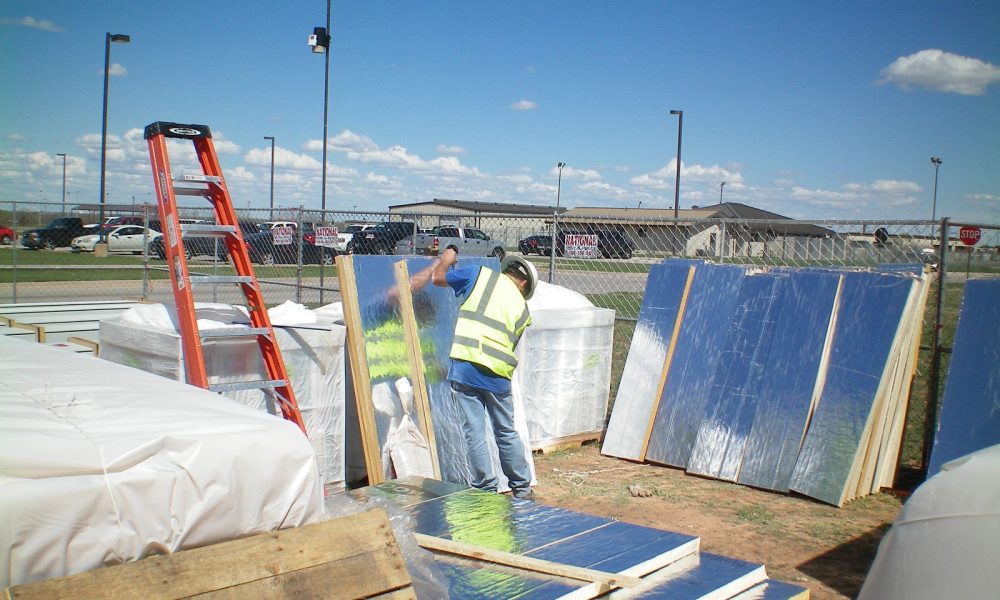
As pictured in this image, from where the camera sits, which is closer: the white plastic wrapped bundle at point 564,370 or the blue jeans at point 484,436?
the blue jeans at point 484,436

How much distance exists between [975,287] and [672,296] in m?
2.54

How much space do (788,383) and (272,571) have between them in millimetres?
5296

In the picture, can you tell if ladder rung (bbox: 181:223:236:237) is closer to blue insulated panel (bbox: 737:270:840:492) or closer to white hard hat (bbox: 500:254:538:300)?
white hard hat (bbox: 500:254:538:300)

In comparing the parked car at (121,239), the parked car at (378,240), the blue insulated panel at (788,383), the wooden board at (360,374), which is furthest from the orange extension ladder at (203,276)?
the parked car at (121,239)

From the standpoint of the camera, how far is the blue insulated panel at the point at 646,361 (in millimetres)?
7688

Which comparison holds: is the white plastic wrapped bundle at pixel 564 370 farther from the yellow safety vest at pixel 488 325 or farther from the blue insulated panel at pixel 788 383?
the blue insulated panel at pixel 788 383

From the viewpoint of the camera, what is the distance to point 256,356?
545cm

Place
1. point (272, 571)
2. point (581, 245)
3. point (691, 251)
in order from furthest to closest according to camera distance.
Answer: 1. point (691, 251)
2. point (581, 245)
3. point (272, 571)

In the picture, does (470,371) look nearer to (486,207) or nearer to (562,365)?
(562,365)

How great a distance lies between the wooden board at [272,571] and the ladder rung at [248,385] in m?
2.39

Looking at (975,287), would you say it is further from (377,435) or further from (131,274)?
(131,274)

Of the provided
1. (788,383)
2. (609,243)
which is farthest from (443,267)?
(609,243)

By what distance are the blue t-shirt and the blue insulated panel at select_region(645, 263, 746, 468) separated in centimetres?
218

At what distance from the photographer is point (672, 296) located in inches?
309
